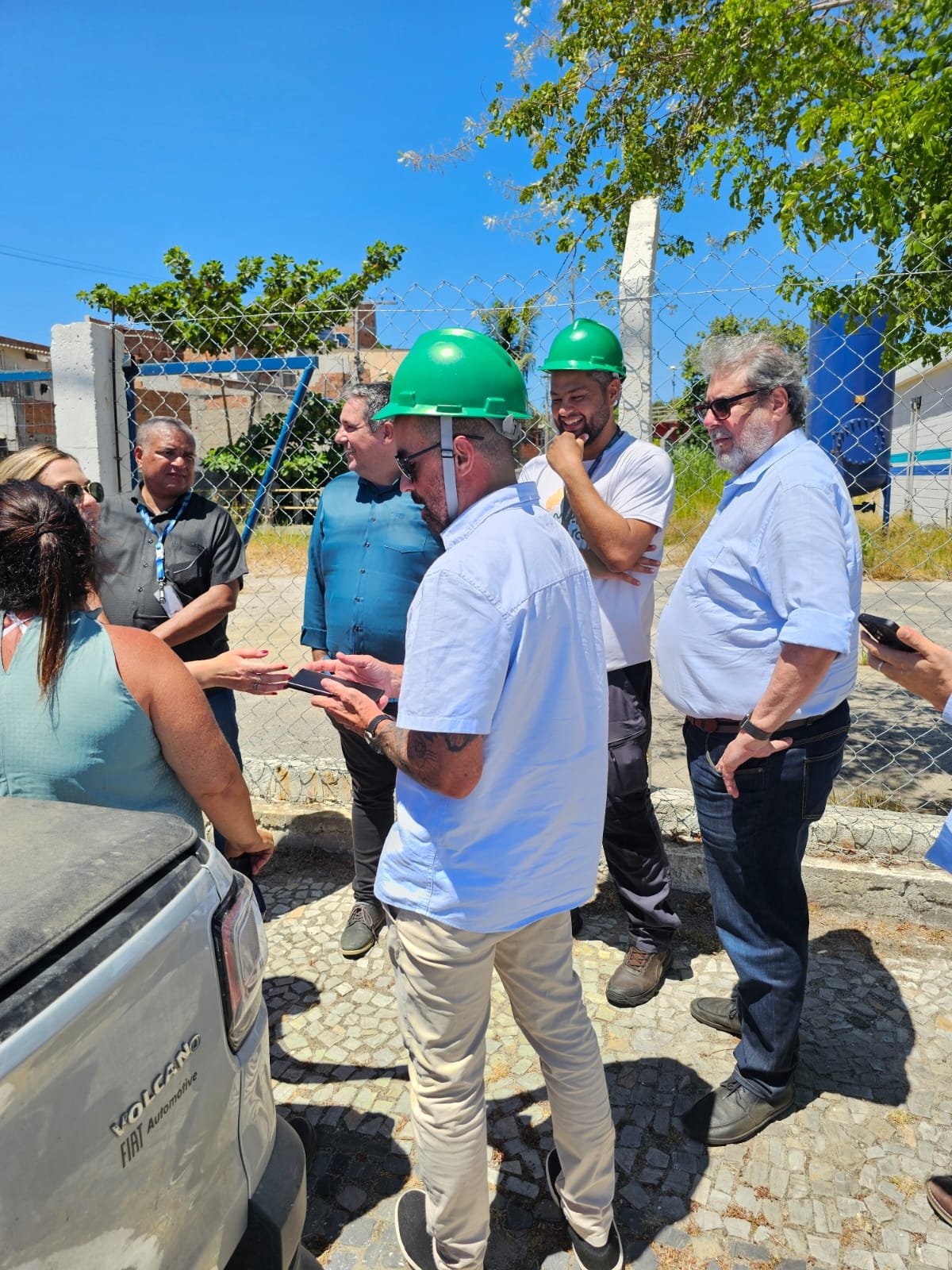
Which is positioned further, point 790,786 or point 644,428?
point 644,428

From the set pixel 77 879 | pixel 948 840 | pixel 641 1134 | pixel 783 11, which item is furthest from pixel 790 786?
pixel 783 11

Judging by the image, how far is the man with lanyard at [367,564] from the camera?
3074 mm

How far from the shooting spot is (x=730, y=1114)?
2.30 metres

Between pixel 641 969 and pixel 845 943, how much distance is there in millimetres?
845

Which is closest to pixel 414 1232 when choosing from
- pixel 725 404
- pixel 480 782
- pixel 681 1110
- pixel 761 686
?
pixel 681 1110

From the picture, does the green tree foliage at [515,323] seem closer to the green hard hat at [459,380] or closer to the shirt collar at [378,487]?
the shirt collar at [378,487]

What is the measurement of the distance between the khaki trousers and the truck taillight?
35 cm

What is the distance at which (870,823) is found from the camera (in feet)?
11.2

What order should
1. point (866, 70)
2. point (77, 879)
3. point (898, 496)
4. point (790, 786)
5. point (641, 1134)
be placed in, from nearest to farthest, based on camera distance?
point (77, 879), point (790, 786), point (641, 1134), point (866, 70), point (898, 496)

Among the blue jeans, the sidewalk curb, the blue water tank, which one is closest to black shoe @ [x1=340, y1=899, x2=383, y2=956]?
the sidewalk curb

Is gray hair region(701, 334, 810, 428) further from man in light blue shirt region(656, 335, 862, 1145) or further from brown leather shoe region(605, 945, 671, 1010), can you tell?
brown leather shoe region(605, 945, 671, 1010)

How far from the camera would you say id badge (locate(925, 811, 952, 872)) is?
185cm

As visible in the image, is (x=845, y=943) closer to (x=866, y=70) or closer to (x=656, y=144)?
(x=866, y=70)

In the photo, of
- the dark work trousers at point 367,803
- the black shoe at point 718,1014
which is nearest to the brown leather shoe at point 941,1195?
the black shoe at point 718,1014
